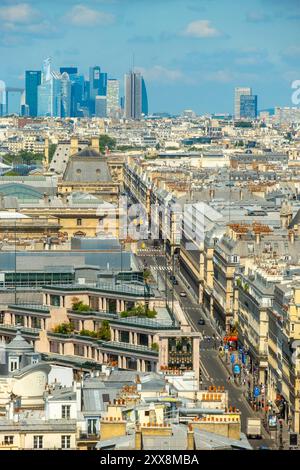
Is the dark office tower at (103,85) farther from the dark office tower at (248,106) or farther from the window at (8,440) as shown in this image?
the window at (8,440)

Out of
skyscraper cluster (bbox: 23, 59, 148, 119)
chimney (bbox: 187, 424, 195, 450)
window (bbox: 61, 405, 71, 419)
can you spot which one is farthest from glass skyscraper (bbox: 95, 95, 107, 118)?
chimney (bbox: 187, 424, 195, 450)

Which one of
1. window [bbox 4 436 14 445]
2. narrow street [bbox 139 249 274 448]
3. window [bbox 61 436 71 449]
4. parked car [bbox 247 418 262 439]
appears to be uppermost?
window [bbox 4 436 14 445]

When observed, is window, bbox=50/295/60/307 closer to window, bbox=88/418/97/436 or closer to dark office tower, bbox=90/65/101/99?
window, bbox=88/418/97/436

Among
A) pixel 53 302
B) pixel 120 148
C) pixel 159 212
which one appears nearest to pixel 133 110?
pixel 120 148

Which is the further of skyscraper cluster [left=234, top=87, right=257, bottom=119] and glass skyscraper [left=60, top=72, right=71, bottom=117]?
skyscraper cluster [left=234, top=87, right=257, bottom=119]

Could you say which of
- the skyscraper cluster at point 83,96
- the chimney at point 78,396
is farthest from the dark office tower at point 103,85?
the chimney at point 78,396

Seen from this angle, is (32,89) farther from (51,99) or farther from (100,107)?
(100,107)

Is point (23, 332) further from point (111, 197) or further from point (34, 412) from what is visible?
point (111, 197)

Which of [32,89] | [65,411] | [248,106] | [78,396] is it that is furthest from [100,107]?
[65,411]
